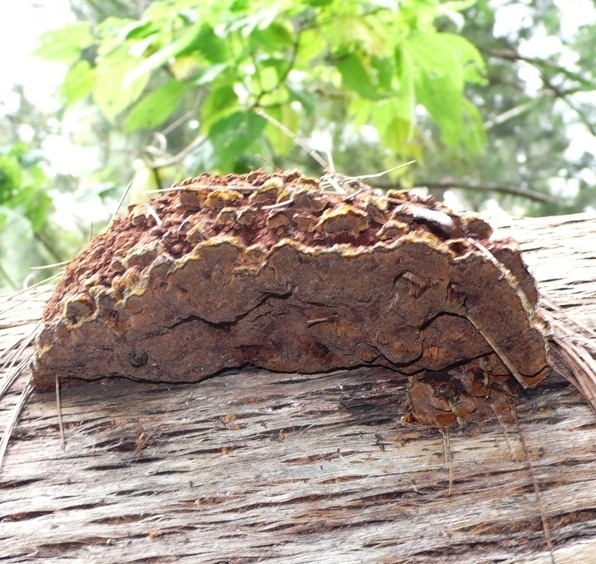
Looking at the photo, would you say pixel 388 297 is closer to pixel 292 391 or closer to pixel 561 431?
pixel 292 391

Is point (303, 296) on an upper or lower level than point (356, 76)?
upper

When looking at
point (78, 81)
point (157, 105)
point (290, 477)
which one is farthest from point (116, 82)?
point (290, 477)

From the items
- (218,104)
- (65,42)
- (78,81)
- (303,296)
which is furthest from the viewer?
(78,81)

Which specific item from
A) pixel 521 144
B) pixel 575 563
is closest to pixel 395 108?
pixel 575 563

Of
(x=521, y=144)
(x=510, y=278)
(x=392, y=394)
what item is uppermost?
(x=510, y=278)

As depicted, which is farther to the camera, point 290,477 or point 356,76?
point 356,76

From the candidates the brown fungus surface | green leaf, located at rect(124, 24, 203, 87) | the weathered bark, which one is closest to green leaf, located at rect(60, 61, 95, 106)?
green leaf, located at rect(124, 24, 203, 87)

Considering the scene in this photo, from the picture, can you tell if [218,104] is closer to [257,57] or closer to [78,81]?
[257,57]
